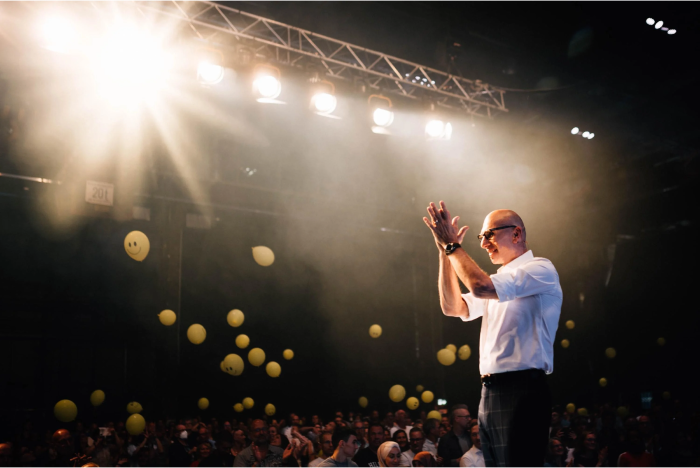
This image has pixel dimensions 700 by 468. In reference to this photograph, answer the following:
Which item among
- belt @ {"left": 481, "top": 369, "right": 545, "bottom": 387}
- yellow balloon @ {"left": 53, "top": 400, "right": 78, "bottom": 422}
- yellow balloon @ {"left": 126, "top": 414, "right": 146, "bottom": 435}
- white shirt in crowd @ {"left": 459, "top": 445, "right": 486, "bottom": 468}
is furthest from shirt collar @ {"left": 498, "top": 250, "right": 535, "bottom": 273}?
yellow balloon @ {"left": 53, "top": 400, "right": 78, "bottom": 422}

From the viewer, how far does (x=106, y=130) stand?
7.62 m

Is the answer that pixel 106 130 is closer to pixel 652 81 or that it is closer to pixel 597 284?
pixel 652 81

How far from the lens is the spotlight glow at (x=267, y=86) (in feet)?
19.0

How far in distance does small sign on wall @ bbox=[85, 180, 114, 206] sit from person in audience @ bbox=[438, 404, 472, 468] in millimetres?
5672

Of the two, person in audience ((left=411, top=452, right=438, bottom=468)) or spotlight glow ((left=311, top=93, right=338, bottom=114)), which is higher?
spotlight glow ((left=311, top=93, right=338, bottom=114))

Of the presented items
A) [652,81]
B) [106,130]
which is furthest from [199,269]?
[652,81]

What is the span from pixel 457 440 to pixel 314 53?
474 cm

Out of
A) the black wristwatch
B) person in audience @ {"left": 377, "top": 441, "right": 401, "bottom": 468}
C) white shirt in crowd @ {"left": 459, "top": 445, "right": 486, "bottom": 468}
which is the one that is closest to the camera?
the black wristwatch

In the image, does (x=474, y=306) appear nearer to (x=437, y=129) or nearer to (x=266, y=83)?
(x=266, y=83)

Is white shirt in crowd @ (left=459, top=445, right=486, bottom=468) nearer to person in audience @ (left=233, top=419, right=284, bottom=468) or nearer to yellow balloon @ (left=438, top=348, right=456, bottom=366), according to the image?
person in audience @ (left=233, top=419, right=284, bottom=468)

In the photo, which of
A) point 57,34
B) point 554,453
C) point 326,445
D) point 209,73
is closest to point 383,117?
point 209,73

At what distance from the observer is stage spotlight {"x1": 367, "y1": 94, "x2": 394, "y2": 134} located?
21.3ft

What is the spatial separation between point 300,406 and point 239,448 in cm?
451

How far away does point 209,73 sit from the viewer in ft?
18.5
